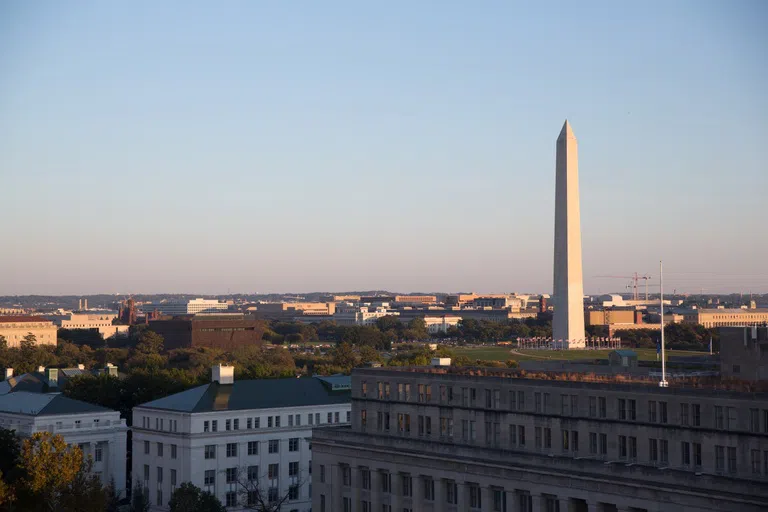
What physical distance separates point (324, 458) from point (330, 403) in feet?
79.3

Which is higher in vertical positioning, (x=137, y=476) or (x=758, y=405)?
(x=758, y=405)

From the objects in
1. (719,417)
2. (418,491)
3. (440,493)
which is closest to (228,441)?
(418,491)

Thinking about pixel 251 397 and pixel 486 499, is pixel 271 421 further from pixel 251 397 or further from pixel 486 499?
pixel 486 499

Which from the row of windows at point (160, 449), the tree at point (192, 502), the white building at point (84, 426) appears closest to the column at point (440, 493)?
the tree at point (192, 502)

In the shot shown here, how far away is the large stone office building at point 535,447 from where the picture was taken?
214ft

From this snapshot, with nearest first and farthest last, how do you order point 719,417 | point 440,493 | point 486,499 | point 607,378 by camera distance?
point 719,417 < point 486,499 < point 607,378 < point 440,493

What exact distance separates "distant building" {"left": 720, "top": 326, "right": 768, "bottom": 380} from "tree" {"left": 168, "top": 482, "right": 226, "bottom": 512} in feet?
131

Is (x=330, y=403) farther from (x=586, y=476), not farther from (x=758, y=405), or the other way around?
(x=758, y=405)

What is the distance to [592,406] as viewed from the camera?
73750 mm

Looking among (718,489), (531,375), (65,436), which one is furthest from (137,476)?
(718,489)

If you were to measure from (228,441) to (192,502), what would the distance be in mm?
15441

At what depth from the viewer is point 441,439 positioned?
84062 mm

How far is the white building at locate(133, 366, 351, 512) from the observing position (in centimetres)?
10494

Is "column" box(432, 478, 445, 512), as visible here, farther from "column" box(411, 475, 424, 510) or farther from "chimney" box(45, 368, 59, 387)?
"chimney" box(45, 368, 59, 387)
